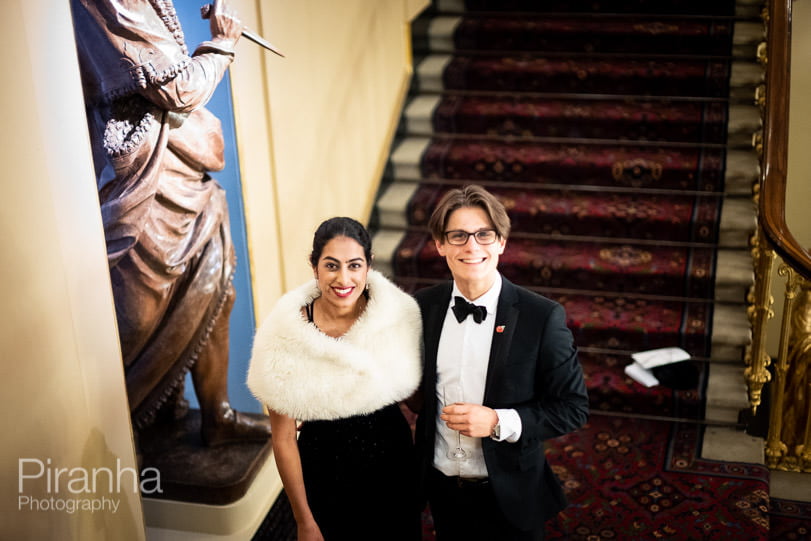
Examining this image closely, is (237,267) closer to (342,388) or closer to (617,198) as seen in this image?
(342,388)

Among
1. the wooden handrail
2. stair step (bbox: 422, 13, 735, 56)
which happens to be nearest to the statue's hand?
the wooden handrail

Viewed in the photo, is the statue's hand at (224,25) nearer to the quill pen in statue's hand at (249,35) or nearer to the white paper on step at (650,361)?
the quill pen in statue's hand at (249,35)

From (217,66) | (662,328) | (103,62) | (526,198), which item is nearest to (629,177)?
(526,198)

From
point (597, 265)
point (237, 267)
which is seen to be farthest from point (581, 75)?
point (237, 267)

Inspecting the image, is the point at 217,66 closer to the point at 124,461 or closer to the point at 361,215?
the point at 124,461

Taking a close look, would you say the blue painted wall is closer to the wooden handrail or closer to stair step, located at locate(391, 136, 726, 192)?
stair step, located at locate(391, 136, 726, 192)

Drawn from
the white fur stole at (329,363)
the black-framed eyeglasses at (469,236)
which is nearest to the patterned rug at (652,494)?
the white fur stole at (329,363)

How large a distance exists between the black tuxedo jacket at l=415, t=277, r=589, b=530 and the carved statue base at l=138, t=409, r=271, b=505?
4.19ft

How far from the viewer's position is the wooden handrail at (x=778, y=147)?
338cm

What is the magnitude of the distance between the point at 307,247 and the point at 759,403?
2308 mm

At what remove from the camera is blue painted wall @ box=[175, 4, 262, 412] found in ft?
10.3

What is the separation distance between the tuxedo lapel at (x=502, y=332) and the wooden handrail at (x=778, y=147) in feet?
5.37

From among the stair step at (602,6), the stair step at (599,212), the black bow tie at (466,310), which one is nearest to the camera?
the black bow tie at (466,310)

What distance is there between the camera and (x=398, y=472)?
2.49m
